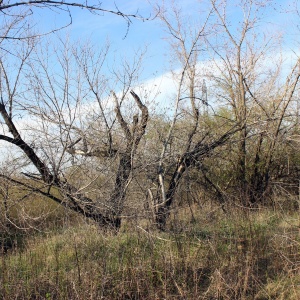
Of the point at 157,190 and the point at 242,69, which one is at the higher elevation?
the point at 242,69

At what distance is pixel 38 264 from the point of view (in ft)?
17.4

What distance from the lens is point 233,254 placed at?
221 inches

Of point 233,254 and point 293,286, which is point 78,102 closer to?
point 233,254

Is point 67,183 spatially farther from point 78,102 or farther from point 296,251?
point 296,251

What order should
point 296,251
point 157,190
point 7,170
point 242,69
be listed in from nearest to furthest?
point 296,251, point 7,170, point 157,190, point 242,69

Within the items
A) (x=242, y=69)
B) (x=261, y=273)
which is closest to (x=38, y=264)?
(x=261, y=273)

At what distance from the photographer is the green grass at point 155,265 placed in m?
4.54

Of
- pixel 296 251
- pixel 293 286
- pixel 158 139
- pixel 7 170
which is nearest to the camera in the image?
pixel 293 286

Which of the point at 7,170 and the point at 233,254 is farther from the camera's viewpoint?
the point at 7,170

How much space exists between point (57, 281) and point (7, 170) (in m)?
2.87

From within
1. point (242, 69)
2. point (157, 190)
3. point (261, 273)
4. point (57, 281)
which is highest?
point (242, 69)

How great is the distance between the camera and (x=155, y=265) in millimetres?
5082

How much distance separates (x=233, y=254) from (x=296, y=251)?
3.27 feet

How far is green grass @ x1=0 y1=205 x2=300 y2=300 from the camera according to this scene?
4.54 m
